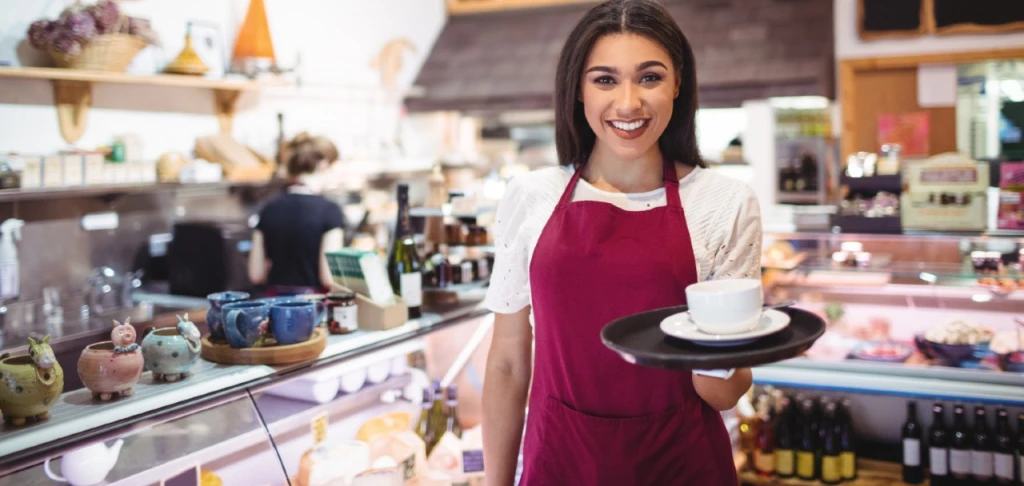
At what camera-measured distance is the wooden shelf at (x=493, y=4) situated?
771 cm

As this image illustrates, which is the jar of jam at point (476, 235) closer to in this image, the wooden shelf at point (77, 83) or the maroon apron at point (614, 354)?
the maroon apron at point (614, 354)

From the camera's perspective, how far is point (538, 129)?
8547 mm

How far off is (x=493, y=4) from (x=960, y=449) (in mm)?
5862

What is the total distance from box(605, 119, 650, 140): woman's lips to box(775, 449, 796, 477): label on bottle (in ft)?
7.57

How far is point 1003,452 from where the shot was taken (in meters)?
3.38

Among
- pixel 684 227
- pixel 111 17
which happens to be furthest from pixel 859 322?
pixel 111 17

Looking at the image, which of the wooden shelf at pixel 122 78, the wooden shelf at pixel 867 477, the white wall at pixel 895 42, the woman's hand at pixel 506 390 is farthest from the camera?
the white wall at pixel 895 42

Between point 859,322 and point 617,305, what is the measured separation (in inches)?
88.8

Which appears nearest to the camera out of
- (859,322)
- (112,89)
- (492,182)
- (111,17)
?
(859,322)

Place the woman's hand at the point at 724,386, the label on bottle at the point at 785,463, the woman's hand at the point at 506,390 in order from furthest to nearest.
A: 1. the label on bottle at the point at 785,463
2. the woman's hand at the point at 506,390
3. the woman's hand at the point at 724,386

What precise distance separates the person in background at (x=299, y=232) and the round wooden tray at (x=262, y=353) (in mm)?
2355

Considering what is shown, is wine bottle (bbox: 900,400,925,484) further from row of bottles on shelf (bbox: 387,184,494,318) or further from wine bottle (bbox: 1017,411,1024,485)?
row of bottles on shelf (bbox: 387,184,494,318)

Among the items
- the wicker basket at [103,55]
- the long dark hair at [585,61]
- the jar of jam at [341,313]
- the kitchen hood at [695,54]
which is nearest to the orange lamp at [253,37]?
the wicker basket at [103,55]

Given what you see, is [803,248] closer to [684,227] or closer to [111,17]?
[684,227]
